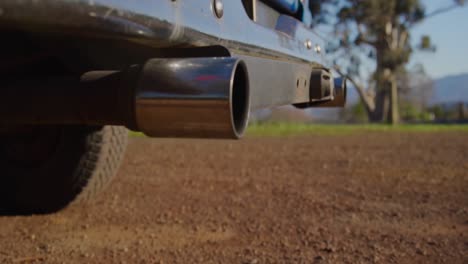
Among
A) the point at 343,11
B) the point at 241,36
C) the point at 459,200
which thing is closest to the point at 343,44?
the point at 343,11

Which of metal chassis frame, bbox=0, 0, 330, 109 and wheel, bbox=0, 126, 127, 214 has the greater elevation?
metal chassis frame, bbox=0, 0, 330, 109

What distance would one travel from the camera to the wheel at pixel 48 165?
2.73 meters

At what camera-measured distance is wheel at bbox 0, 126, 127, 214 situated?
8.97ft

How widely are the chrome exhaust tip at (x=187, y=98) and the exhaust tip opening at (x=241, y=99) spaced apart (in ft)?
0.16

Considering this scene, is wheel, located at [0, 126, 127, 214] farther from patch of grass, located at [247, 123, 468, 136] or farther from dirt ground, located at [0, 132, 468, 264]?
patch of grass, located at [247, 123, 468, 136]

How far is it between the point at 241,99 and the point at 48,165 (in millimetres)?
→ 1725

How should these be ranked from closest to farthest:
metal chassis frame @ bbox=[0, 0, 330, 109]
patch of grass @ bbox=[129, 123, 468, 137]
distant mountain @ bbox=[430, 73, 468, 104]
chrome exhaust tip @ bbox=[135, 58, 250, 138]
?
1. metal chassis frame @ bbox=[0, 0, 330, 109]
2. chrome exhaust tip @ bbox=[135, 58, 250, 138]
3. patch of grass @ bbox=[129, 123, 468, 137]
4. distant mountain @ bbox=[430, 73, 468, 104]

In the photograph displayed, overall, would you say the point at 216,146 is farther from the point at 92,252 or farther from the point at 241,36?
the point at 241,36

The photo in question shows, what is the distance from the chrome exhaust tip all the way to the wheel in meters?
1.51

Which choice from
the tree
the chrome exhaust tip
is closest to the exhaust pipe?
the chrome exhaust tip

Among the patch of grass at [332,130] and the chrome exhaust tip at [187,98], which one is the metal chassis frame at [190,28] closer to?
the chrome exhaust tip at [187,98]

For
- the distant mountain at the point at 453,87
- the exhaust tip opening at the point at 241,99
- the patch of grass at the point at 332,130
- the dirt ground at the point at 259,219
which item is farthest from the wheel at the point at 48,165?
the distant mountain at the point at 453,87

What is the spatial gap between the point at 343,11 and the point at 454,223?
2018cm

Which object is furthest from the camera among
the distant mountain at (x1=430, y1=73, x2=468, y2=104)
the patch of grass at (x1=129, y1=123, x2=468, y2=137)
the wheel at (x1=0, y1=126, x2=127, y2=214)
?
the distant mountain at (x1=430, y1=73, x2=468, y2=104)
